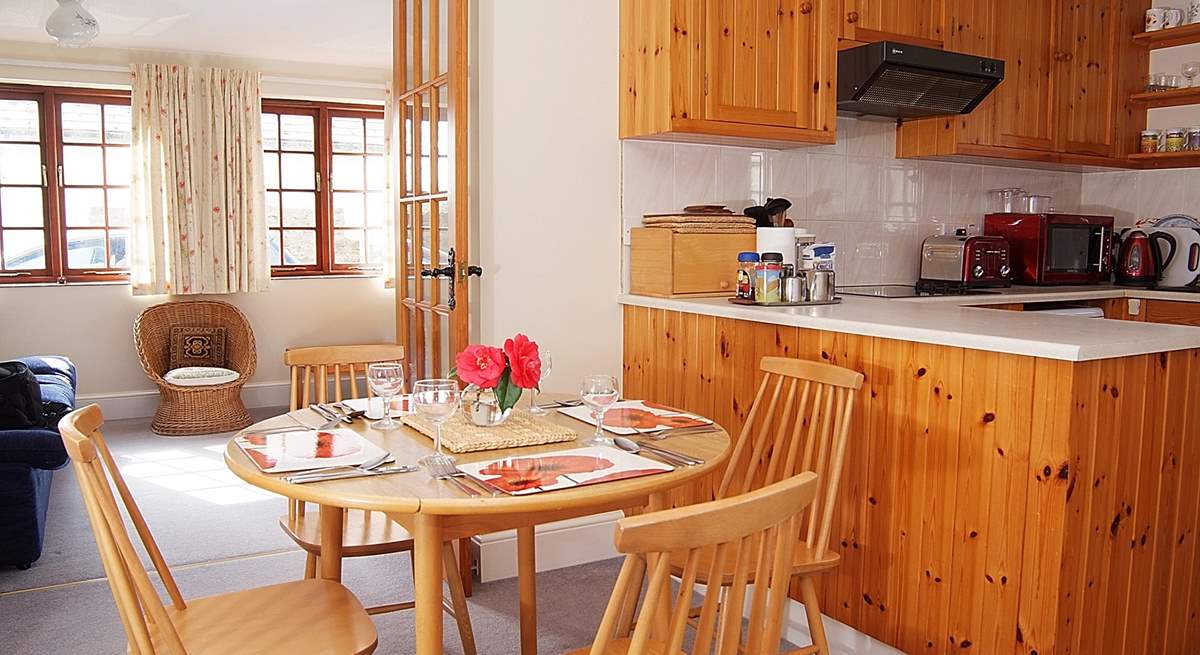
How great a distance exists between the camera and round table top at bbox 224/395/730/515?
154cm

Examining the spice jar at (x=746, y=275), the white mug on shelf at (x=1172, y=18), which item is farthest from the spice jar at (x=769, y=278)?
the white mug on shelf at (x=1172, y=18)

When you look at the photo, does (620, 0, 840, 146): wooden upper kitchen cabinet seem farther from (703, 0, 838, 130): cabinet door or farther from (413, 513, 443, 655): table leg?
(413, 513, 443, 655): table leg

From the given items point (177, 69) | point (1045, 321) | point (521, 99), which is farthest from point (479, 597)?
point (177, 69)

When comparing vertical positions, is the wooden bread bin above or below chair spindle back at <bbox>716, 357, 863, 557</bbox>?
above

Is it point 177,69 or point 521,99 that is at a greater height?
point 177,69

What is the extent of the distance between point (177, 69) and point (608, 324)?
4.03 meters

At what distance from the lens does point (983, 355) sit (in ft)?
7.02

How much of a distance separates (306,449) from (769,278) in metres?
1.61

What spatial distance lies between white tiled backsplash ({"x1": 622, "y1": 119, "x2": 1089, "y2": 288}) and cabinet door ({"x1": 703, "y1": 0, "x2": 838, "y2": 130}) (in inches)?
12.0

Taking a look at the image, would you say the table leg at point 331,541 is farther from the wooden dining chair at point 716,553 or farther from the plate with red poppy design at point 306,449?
the wooden dining chair at point 716,553

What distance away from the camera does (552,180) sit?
10.7 ft

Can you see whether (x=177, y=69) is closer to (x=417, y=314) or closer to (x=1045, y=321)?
(x=417, y=314)

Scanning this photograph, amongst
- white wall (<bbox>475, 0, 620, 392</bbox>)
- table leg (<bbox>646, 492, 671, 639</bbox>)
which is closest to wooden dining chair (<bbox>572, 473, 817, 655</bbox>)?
table leg (<bbox>646, 492, 671, 639</bbox>)

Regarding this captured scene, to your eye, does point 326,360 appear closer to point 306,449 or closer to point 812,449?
point 306,449
